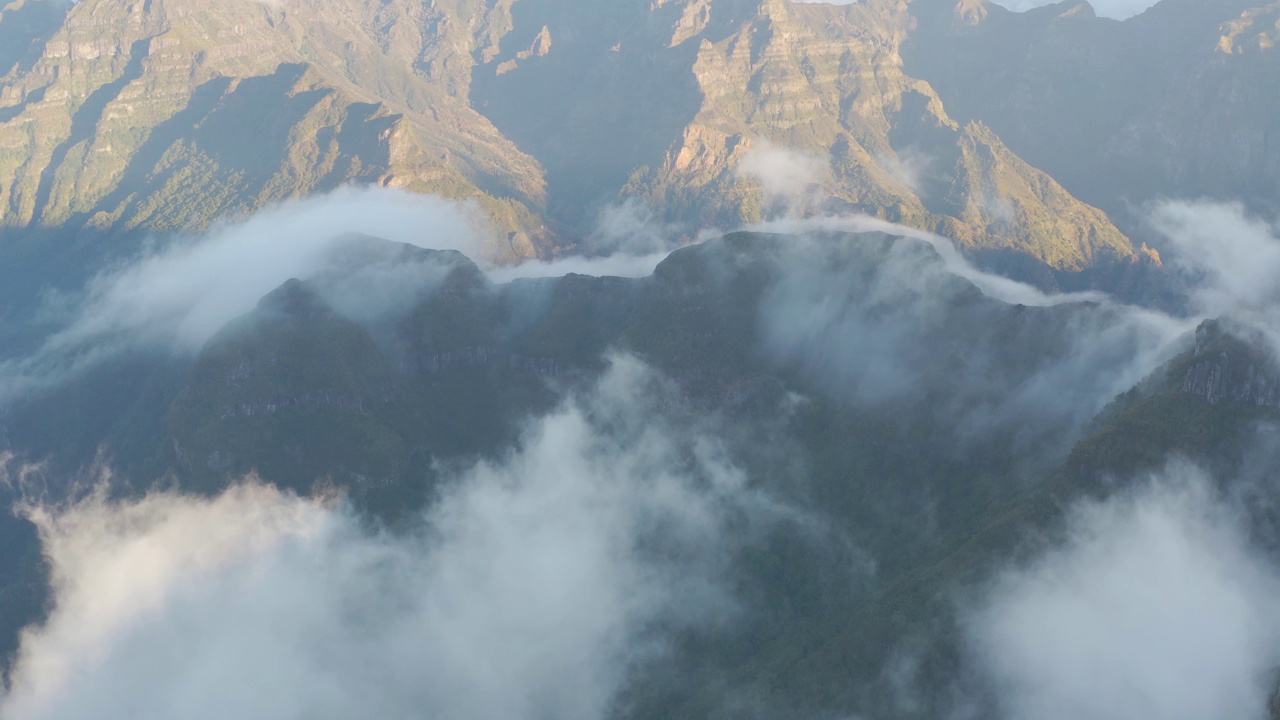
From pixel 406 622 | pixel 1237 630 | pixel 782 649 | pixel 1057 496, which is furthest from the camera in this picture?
pixel 406 622

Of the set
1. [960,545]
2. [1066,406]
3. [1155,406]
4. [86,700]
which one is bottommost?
[86,700]

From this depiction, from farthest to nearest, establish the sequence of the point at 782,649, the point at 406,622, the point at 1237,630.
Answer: the point at 406,622, the point at 782,649, the point at 1237,630

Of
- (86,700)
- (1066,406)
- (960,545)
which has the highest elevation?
(1066,406)

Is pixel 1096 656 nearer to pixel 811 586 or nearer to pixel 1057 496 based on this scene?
pixel 1057 496

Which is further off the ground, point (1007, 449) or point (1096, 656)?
point (1007, 449)

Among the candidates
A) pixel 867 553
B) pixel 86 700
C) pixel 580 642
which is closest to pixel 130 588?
pixel 86 700

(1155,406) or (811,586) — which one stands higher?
(1155,406)

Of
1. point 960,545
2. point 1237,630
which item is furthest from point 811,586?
point 1237,630

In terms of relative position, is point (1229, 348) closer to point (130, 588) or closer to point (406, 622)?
point (406, 622)

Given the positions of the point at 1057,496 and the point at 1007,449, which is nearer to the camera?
the point at 1057,496
